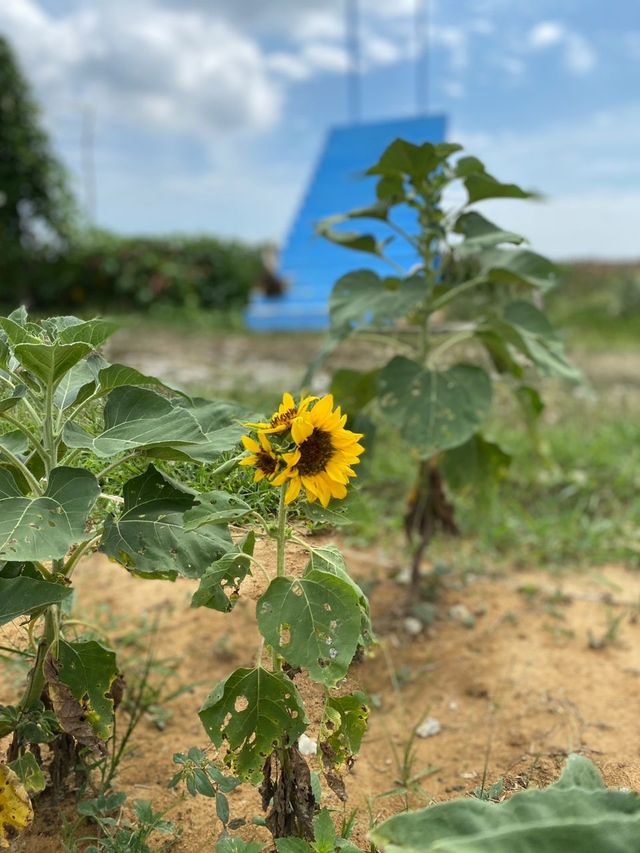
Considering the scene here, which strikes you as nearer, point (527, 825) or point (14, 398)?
point (527, 825)

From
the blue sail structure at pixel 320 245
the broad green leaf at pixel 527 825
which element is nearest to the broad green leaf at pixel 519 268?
the broad green leaf at pixel 527 825

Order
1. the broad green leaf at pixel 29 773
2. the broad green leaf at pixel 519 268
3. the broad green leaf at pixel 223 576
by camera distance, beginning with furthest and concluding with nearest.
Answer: the broad green leaf at pixel 519 268, the broad green leaf at pixel 29 773, the broad green leaf at pixel 223 576

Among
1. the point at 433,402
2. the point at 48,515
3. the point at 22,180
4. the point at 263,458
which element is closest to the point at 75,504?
the point at 48,515

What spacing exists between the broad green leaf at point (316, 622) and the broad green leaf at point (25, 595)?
0.93 ft

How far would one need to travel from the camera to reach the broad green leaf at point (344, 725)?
3.71 feet

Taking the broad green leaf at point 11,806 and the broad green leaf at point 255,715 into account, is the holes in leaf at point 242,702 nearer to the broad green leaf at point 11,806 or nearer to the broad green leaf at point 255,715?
the broad green leaf at point 255,715

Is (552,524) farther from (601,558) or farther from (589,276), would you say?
(589,276)

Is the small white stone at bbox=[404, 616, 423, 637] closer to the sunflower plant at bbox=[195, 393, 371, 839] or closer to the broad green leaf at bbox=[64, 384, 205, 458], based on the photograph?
the sunflower plant at bbox=[195, 393, 371, 839]

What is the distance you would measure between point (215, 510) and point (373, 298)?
951 mm

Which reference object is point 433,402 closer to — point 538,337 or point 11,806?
point 538,337

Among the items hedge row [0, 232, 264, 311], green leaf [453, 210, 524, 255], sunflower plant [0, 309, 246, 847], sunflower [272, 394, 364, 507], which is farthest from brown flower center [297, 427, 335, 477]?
hedge row [0, 232, 264, 311]

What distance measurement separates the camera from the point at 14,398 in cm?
106

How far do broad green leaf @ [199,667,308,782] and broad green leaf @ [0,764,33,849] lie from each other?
30 cm

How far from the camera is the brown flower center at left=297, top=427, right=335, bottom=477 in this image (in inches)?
41.5
